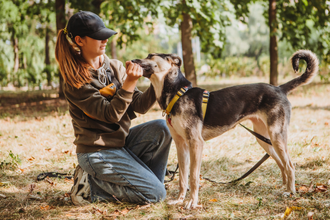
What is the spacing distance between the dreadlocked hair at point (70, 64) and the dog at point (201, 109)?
0.60 m

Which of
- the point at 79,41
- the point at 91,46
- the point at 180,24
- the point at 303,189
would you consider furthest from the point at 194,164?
the point at 180,24

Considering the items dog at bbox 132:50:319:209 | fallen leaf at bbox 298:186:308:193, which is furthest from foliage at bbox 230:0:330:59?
fallen leaf at bbox 298:186:308:193

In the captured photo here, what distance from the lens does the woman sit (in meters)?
2.85

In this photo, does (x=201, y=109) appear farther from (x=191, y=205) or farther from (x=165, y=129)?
(x=191, y=205)

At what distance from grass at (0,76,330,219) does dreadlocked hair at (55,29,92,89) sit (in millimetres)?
1389

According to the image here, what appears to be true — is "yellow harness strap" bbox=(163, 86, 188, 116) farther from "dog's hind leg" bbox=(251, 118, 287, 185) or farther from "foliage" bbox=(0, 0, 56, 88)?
"foliage" bbox=(0, 0, 56, 88)

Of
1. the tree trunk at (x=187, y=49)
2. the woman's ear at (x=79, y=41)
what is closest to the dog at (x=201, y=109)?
the woman's ear at (x=79, y=41)

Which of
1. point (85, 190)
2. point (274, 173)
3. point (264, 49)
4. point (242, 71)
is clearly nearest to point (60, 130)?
point (85, 190)

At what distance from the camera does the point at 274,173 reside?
390cm

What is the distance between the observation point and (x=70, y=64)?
2.87 meters

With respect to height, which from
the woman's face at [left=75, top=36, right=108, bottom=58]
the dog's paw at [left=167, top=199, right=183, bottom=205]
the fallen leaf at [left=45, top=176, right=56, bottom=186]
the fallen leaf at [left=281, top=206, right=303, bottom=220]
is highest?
the woman's face at [left=75, top=36, right=108, bottom=58]

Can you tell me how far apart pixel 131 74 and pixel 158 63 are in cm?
46

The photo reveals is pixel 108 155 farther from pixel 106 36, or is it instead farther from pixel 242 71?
pixel 242 71

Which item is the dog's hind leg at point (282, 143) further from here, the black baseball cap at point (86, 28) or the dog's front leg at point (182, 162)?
the black baseball cap at point (86, 28)
